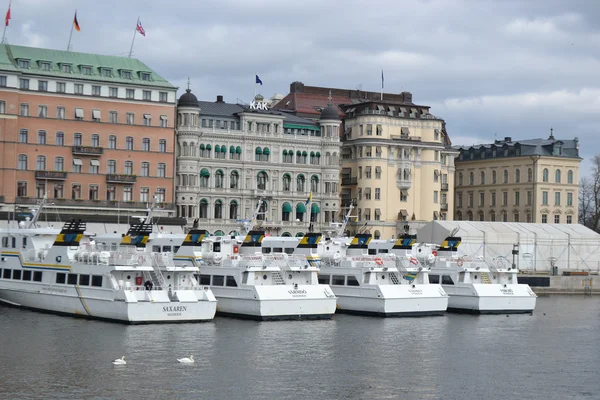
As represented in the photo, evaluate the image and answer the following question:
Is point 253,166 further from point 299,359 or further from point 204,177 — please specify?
point 299,359

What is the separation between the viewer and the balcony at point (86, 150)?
102 m

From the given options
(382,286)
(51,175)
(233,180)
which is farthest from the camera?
(233,180)

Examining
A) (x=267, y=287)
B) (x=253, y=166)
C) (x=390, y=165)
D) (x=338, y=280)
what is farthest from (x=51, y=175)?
(x=267, y=287)

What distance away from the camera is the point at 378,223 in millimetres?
118875

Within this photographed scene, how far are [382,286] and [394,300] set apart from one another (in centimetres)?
118

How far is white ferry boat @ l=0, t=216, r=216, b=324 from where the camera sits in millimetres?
53531

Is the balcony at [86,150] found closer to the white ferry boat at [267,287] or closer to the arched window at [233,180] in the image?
the arched window at [233,180]

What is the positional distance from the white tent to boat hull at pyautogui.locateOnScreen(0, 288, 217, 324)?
49.7m

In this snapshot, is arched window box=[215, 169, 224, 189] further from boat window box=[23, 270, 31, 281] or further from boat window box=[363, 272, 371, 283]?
boat window box=[23, 270, 31, 281]

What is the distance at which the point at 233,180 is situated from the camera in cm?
11250

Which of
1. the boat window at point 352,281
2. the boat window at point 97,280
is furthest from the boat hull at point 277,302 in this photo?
the boat window at point 97,280

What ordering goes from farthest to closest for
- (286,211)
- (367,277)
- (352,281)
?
(286,211) < (352,281) < (367,277)

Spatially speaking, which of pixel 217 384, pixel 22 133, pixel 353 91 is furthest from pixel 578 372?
pixel 353 91

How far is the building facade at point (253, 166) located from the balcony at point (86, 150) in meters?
9.22
